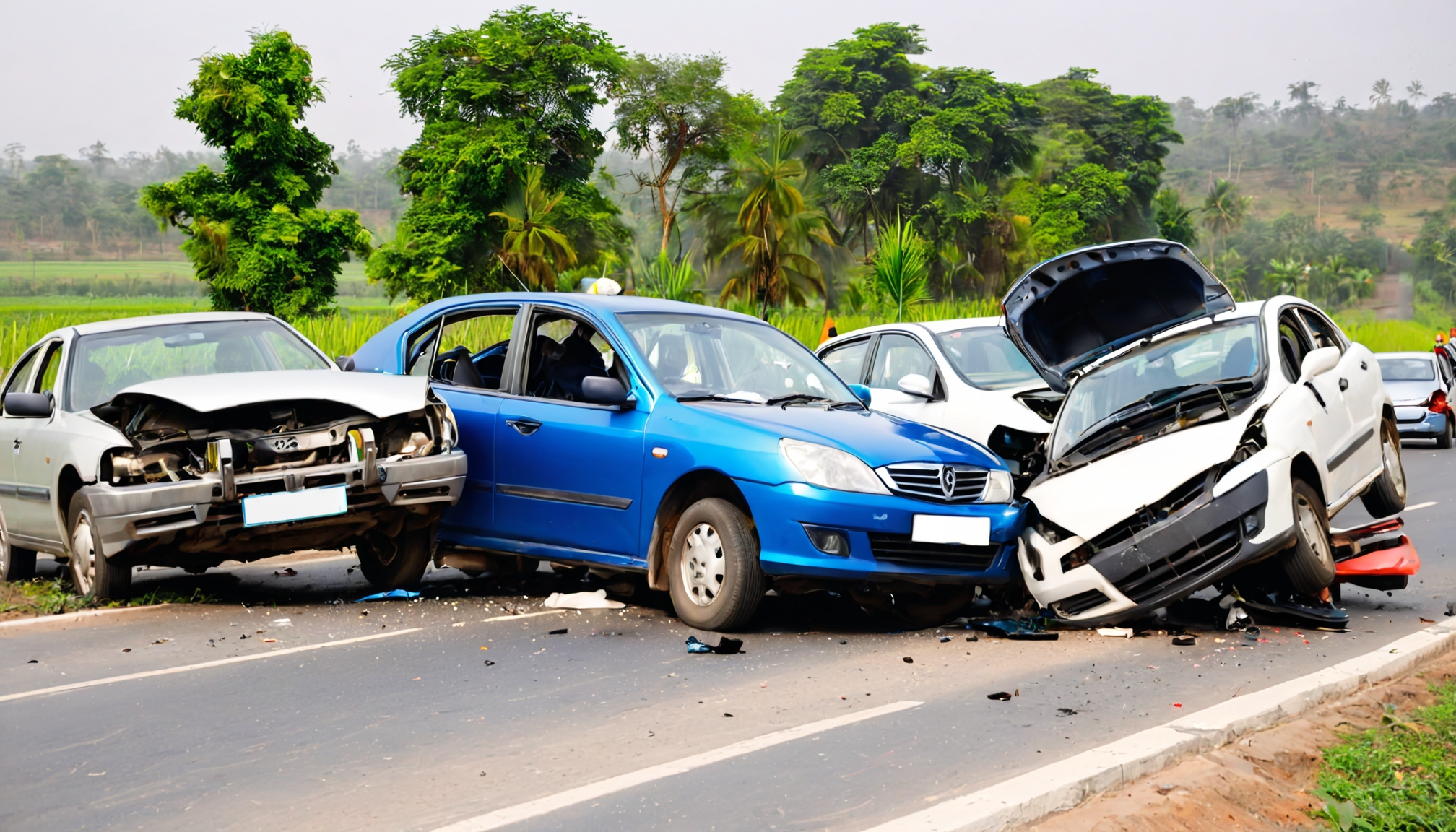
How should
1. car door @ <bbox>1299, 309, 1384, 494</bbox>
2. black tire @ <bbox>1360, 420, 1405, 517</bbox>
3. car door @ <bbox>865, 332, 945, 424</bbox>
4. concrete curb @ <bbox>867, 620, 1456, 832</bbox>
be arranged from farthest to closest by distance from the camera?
car door @ <bbox>865, 332, 945, 424</bbox> → black tire @ <bbox>1360, 420, 1405, 517</bbox> → car door @ <bbox>1299, 309, 1384, 494</bbox> → concrete curb @ <bbox>867, 620, 1456, 832</bbox>

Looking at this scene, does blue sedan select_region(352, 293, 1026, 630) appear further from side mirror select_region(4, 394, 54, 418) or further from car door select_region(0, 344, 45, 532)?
car door select_region(0, 344, 45, 532)

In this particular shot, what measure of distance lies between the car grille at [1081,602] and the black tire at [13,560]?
662 centimetres

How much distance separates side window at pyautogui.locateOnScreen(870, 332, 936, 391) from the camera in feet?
36.0

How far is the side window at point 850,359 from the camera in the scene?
1165cm

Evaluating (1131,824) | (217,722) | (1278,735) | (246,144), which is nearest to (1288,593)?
(1278,735)

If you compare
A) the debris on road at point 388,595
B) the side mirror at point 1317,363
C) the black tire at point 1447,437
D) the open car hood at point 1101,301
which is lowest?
the black tire at point 1447,437

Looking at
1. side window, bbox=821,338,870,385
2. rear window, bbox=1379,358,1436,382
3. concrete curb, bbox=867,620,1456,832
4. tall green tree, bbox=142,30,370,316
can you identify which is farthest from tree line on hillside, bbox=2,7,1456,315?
concrete curb, bbox=867,620,1456,832

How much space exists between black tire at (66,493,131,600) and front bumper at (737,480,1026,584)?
143 inches

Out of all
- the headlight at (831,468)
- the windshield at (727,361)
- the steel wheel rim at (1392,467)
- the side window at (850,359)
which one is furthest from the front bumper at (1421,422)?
the headlight at (831,468)

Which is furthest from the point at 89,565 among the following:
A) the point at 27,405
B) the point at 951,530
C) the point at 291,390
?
the point at 951,530

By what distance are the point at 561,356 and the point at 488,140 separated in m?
52.2

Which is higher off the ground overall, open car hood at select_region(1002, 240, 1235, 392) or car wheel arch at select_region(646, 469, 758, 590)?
open car hood at select_region(1002, 240, 1235, 392)

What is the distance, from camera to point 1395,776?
4.77 metres

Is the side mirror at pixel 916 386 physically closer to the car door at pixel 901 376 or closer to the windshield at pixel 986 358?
the car door at pixel 901 376
